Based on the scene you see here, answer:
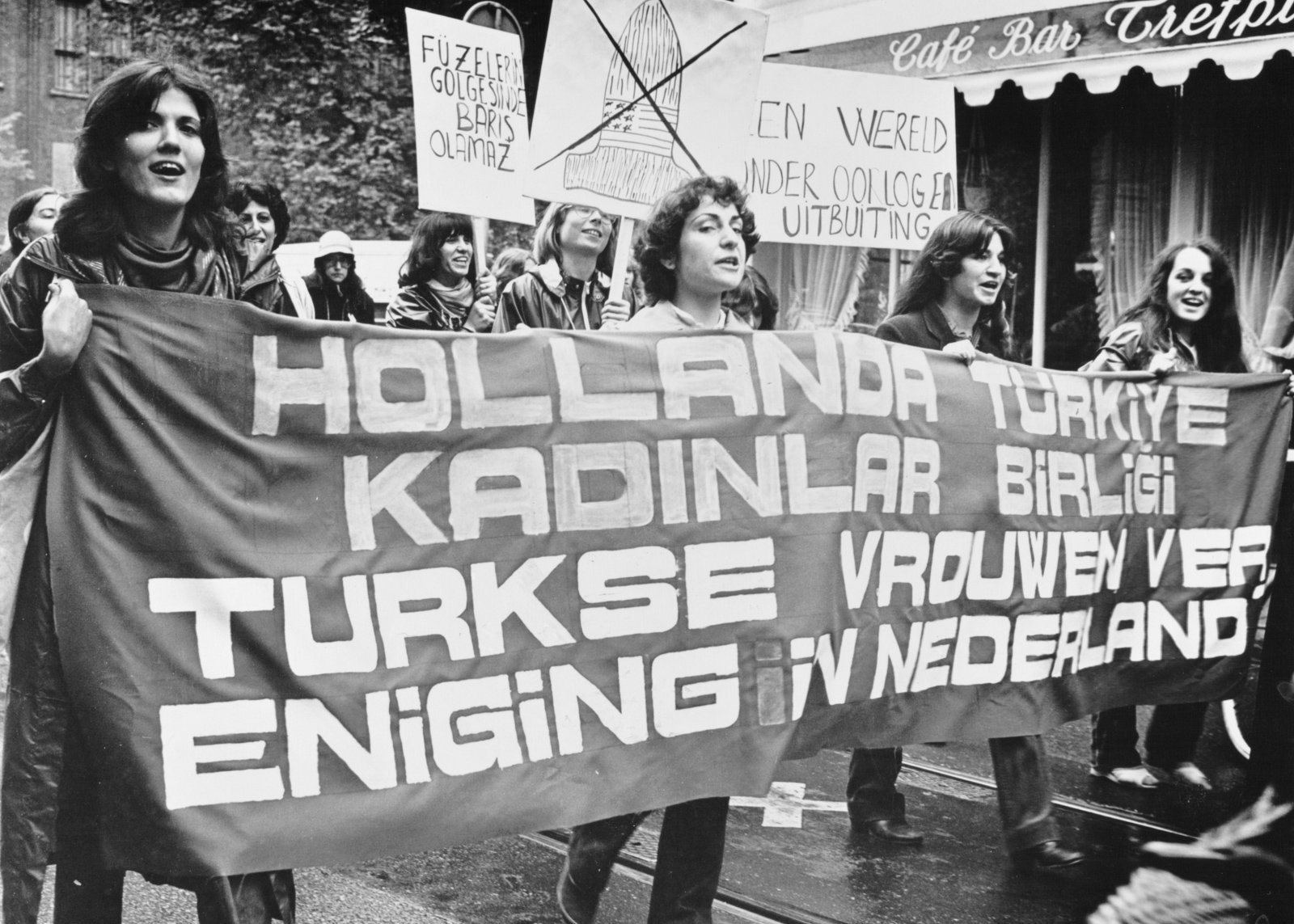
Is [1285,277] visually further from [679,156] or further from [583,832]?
[583,832]

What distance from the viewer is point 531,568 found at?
3385 mm

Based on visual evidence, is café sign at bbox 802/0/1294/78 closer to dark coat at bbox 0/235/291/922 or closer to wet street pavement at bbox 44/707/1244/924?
wet street pavement at bbox 44/707/1244/924

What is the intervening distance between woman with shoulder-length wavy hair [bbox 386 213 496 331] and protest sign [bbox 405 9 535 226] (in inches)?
22.1

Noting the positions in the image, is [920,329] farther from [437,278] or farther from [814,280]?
[814,280]

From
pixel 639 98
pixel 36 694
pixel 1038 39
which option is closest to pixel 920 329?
pixel 639 98

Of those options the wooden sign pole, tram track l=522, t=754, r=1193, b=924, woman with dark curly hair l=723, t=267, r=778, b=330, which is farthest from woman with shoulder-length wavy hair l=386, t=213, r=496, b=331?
tram track l=522, t=754, r=1193, b=924

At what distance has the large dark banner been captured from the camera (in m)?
2.96

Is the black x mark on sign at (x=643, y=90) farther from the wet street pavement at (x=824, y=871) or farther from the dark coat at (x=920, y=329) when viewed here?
the wet street pavement at (x=824, y=871)

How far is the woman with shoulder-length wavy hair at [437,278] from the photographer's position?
5.91 m

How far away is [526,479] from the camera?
3.41 m

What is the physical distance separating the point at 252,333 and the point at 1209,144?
816 centimetres

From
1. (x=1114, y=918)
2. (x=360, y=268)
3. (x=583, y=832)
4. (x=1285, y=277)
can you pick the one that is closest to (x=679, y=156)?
(x=583, y=832)

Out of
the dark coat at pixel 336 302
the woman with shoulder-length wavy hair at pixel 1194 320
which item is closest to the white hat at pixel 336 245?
the dark coat at pixel 336 302

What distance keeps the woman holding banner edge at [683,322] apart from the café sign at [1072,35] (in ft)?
18.2
